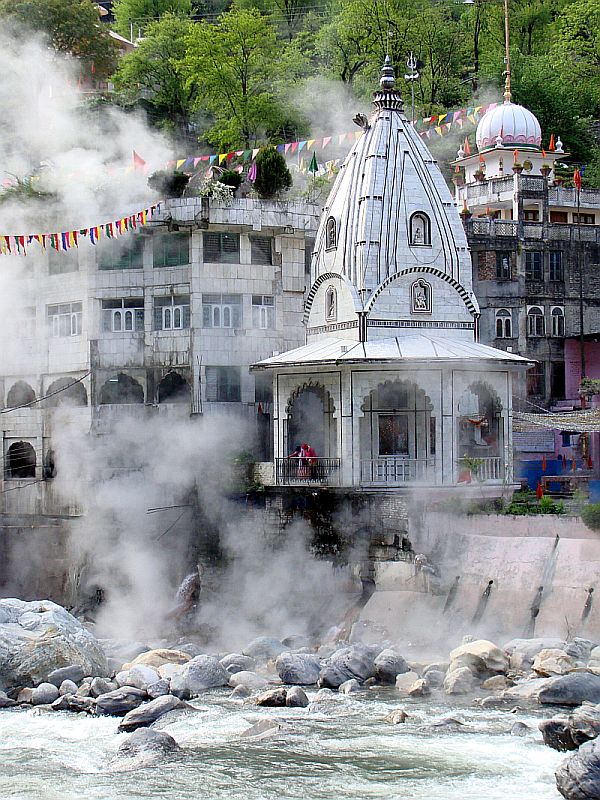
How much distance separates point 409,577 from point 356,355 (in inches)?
256

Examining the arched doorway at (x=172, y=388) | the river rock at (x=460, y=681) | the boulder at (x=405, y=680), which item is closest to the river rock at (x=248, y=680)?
Answer: the boulder at (x=405, y=680)

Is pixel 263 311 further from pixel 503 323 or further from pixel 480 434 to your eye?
pixel 503 323

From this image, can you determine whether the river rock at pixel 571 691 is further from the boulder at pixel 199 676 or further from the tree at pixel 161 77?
the tree at pixel 161 77

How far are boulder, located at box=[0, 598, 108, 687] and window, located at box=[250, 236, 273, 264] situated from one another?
16075mm

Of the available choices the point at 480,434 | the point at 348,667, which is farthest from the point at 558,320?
the point at 348,667

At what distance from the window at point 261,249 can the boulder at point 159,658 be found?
641 inches

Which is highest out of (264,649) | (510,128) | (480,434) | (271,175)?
(510,128)

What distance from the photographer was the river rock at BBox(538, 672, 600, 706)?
28969 millimetres

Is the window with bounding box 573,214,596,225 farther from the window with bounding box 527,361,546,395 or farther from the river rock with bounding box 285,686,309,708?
the river rock with bounding box 285,686,309,708

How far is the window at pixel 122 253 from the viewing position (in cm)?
4659

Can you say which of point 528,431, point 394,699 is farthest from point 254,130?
point 394,699

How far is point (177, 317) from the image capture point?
46.3m

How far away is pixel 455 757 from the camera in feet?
84.2

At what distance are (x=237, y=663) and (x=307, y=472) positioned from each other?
7927 millimetres
